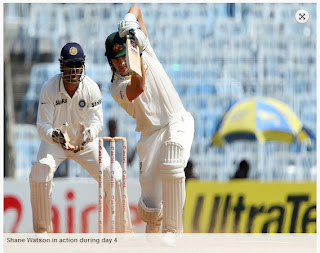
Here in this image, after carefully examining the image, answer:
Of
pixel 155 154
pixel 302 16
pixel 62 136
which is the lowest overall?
pixel 155 154

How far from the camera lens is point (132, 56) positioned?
6371 mm

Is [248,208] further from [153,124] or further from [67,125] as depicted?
[67,125]

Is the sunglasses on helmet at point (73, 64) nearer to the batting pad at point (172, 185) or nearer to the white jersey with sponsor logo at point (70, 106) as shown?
the white jersey with sponsor logo at point (70, 106)

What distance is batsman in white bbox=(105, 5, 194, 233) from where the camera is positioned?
6738 mm

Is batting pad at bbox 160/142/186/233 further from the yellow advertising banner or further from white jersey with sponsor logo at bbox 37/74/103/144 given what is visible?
the yellow advertising banner

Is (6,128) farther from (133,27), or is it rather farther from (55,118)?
(133,27)

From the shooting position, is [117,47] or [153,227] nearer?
[117,47]

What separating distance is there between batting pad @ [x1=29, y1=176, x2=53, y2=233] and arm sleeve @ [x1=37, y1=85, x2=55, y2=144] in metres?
0.44

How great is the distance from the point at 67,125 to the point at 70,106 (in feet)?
0.89

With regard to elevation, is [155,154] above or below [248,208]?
above

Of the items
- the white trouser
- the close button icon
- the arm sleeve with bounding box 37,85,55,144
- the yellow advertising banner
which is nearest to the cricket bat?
the white trouser

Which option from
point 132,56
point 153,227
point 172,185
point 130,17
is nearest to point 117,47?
point 130,17

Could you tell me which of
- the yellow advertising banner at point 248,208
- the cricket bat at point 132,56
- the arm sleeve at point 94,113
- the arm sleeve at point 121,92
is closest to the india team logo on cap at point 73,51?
the arm sleeve at point 94,113

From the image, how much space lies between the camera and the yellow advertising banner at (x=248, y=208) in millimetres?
8523
